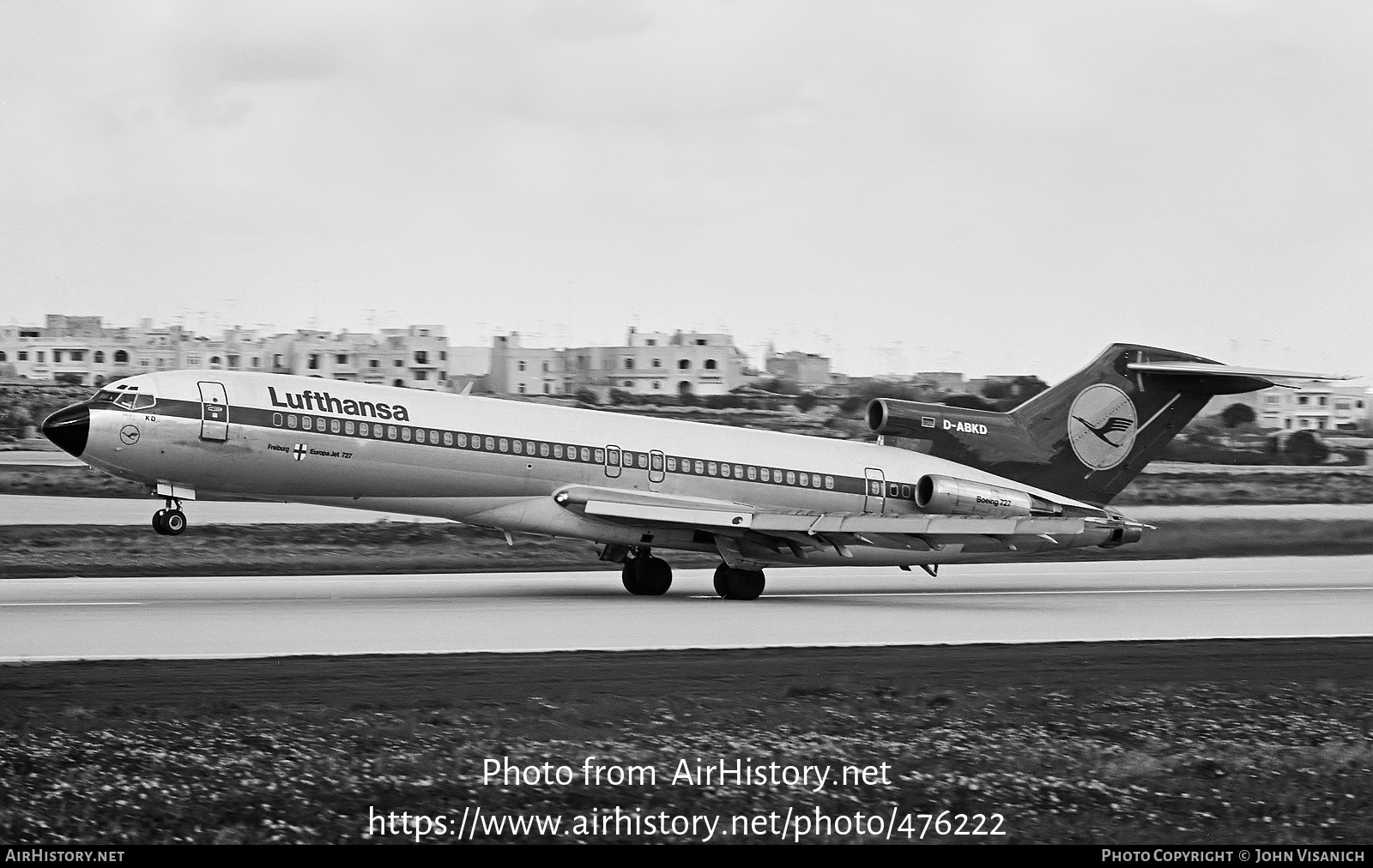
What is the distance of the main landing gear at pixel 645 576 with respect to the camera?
28.4 meters

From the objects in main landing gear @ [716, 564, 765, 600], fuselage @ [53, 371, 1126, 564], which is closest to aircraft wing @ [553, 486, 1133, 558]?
fuselage @ [53, 371, 1126, 564]

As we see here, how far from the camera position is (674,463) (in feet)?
94.6

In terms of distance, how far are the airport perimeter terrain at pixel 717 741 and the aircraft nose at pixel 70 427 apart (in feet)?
29.1

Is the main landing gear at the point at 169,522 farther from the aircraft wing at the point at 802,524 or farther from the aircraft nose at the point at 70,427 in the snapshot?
the aircraft wing at the point at 802,524

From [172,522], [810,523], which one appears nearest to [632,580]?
[810,523]

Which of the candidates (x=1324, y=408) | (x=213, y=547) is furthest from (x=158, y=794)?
(x=1324, y=408)

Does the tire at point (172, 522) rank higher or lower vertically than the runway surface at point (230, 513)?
higher

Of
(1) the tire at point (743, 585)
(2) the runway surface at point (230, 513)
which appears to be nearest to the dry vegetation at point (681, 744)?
(1) the tire at point (743, 585)

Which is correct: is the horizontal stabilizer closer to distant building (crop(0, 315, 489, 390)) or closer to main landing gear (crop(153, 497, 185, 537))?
main landing gear (crop(153, 497, 185, 537))

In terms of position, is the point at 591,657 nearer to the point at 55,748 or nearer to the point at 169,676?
the point at 169,676

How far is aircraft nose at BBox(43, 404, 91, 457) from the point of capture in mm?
24125

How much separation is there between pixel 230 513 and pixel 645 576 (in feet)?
69.0
